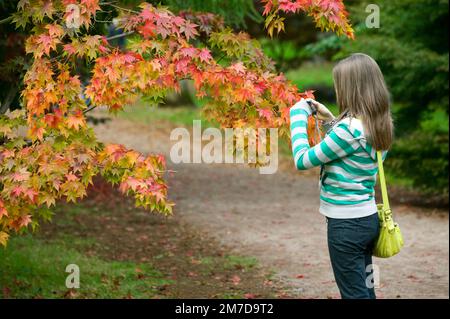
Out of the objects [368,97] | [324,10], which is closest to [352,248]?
[368,97]

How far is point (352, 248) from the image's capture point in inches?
154

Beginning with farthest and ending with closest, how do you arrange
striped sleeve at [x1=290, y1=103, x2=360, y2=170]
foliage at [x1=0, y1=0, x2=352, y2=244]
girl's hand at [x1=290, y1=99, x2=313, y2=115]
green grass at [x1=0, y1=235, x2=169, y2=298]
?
green grass at [x1=0, y1=235, x2=169, y2=298] < foliage at [x1=0, y1=0, x2=352, y2=244] < girl's hand at [x1=290, y1=99, x2=313, y2=115] < striped sleeve at [x1=290, y1=103, x2=360, y2=170]

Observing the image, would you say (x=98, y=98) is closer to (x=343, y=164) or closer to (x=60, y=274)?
(x=343, y=164)

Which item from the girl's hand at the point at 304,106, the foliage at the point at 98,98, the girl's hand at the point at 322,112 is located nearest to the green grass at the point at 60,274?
the foliage at the point at 98,98

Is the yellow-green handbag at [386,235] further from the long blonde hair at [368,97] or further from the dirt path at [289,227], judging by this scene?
the dirt path at [289,227]

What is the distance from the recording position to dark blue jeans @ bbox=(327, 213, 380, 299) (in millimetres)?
3906

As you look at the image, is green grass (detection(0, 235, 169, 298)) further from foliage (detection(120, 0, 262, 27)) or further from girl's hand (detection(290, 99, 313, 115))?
girl's hand (detection(290, 99, 313, 115))

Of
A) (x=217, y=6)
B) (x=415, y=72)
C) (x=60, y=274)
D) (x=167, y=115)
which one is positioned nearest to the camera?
(x=217, y=6)

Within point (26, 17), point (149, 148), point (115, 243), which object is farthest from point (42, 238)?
point (149, 148)

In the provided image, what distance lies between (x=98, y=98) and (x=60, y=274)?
3.59m

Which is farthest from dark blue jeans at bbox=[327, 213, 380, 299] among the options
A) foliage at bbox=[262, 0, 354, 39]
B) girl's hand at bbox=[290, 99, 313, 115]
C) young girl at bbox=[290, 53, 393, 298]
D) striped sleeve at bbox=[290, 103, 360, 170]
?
foliage at bbox=[262, 0, 354, 39]

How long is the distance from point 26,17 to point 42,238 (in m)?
4.85

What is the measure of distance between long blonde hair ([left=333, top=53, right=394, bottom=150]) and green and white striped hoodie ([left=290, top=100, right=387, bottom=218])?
5 centimetres

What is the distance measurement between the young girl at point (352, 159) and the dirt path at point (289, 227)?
141 inches
